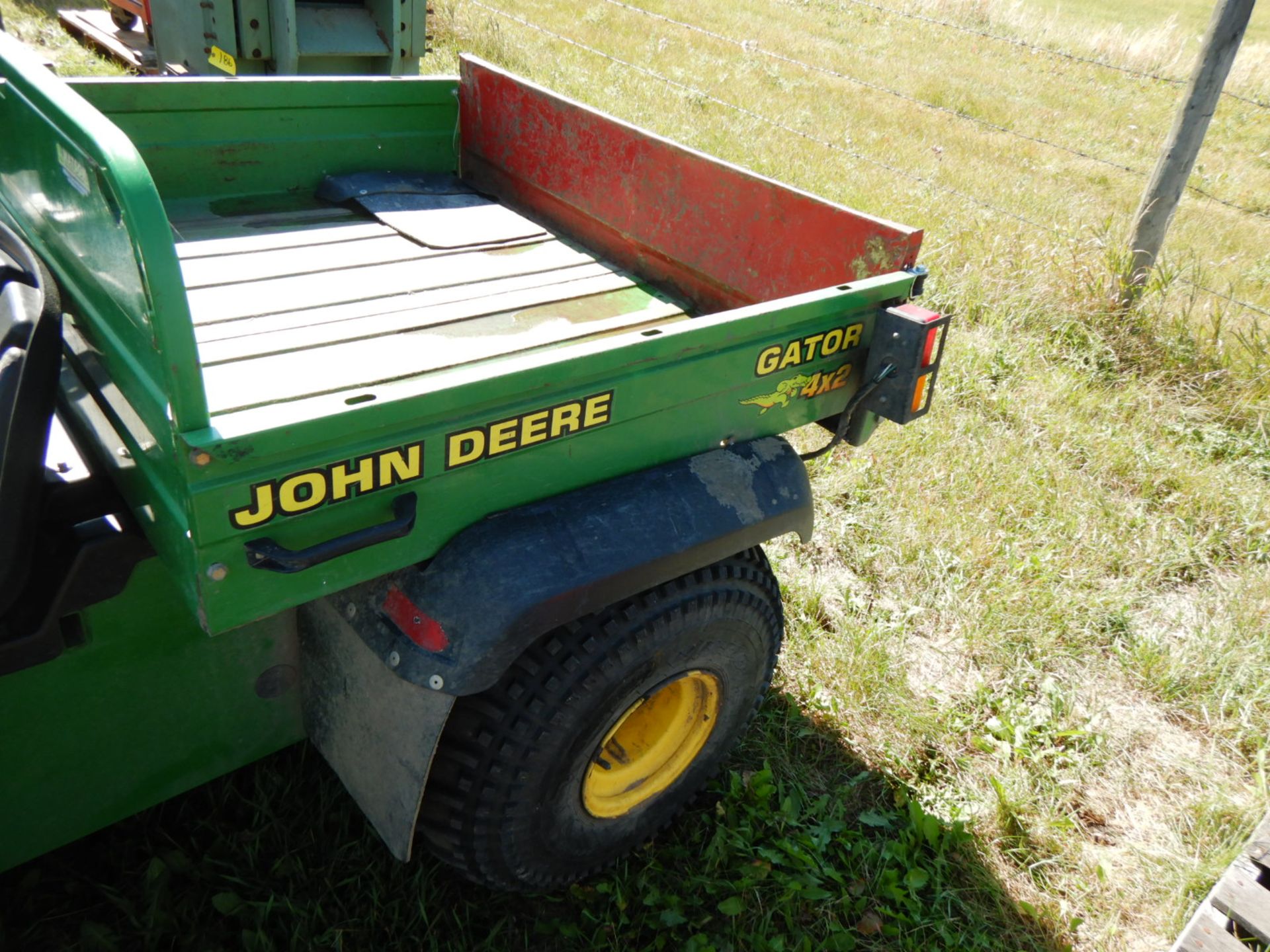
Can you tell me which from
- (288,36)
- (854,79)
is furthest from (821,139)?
(288,36)

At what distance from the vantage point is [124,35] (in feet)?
22.3

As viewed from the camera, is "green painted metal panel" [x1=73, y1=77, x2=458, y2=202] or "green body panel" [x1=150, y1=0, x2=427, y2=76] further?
"green body panel" [x1=150, y1=0, x2=427, y2=76]

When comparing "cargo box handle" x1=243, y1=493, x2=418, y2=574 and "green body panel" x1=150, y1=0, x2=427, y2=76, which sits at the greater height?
"green body panel" x1=150, y1=0, x2=427, y2=76

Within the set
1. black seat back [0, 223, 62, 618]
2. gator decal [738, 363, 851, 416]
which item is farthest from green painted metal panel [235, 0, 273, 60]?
gator decal [738, 363, 851, 416]

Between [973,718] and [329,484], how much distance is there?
7.01 feet

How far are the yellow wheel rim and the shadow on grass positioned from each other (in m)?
0.21

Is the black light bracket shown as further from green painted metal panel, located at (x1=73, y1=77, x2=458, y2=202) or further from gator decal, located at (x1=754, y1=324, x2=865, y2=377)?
green painted metal panel, located at (x1=73, y1=77, x2=458, y2=202)

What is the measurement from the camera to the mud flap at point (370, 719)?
1.80m

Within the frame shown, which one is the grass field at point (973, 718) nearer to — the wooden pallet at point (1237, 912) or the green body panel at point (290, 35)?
the wooden pallet at point (1237, 912)

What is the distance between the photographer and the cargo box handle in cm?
143

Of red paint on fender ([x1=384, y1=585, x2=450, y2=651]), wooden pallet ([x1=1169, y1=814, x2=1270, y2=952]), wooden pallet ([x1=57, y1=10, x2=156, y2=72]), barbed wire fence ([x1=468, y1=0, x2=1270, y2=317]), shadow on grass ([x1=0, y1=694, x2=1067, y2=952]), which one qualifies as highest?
red paint on fender ([x1=384, y1=585, x2=450, y2=651])

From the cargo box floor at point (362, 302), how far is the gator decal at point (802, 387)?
23.9 inches

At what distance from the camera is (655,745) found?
7.53ft

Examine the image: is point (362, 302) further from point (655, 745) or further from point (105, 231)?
point (655, 745)
